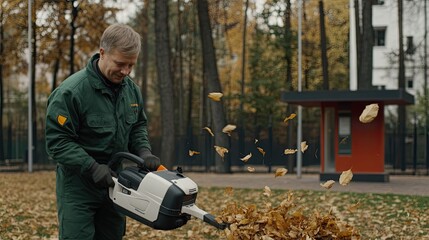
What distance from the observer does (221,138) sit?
23.0 m

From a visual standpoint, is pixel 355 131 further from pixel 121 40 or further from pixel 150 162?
pixel 121 40

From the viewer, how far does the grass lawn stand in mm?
8836

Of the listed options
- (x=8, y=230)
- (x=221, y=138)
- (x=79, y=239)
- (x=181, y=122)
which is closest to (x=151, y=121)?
(x=181, y=122)

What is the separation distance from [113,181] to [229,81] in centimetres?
3756

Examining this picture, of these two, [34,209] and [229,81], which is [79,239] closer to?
[34,209]

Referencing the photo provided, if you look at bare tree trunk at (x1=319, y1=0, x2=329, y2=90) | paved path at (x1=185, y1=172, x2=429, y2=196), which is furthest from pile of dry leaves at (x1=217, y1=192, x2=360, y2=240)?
bare tree trunk at (x1=319, y1=0, x2=329, y2=90)

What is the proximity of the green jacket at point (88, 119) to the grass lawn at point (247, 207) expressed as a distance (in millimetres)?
→ 855

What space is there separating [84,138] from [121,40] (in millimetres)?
648

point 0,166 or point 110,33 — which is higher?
point 110,33

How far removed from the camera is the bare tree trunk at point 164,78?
20875 mm

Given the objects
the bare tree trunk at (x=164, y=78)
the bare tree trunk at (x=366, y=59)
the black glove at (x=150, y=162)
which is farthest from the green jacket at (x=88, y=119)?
the bare tree trunk at (x=366, y=59)

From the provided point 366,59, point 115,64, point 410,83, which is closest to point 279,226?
point 115,64

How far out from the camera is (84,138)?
4.18 m

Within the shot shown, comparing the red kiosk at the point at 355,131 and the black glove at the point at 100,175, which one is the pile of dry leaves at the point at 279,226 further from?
the red kiosk at the point at 355,131
